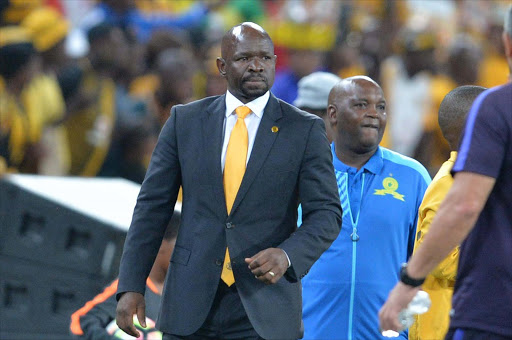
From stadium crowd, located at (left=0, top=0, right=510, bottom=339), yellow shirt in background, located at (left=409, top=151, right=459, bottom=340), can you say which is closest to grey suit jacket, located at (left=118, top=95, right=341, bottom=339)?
yellow shirt in background, located at (left=409, top=151, right=459, bottom=340)

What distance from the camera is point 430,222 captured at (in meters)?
5.25

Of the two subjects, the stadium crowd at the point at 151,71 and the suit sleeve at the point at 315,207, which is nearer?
the suit sleeve at the point at 315,207

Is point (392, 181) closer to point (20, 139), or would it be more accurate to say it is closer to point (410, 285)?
point (410, 285)

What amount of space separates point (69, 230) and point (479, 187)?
3673mm

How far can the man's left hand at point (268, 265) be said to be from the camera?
174 inches

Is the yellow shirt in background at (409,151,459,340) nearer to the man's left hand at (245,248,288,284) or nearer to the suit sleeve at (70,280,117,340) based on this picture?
the man's left hand at (245,248,288,284)

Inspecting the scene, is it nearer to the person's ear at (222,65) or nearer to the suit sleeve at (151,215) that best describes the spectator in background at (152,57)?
the person's ear at (222,65)

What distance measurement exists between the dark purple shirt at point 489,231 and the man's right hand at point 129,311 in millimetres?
1415

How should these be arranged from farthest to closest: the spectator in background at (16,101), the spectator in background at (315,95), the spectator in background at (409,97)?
the spectator in background at (409,97), the spectator in background at (16,101), the spectator in background at (315,95)

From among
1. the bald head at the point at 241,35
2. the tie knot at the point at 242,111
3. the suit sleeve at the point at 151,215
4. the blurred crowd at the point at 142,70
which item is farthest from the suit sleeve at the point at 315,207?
the blurred crowd at the point at 142,70

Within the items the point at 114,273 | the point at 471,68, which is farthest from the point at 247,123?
the point at 471,68

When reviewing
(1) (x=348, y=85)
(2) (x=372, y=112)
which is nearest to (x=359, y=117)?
(2) (x=372, y=112)

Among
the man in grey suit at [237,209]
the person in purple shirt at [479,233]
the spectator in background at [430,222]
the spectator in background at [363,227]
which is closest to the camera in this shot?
the person in purple shirt at [479,233]

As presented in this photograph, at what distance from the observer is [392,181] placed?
5.93 meters
